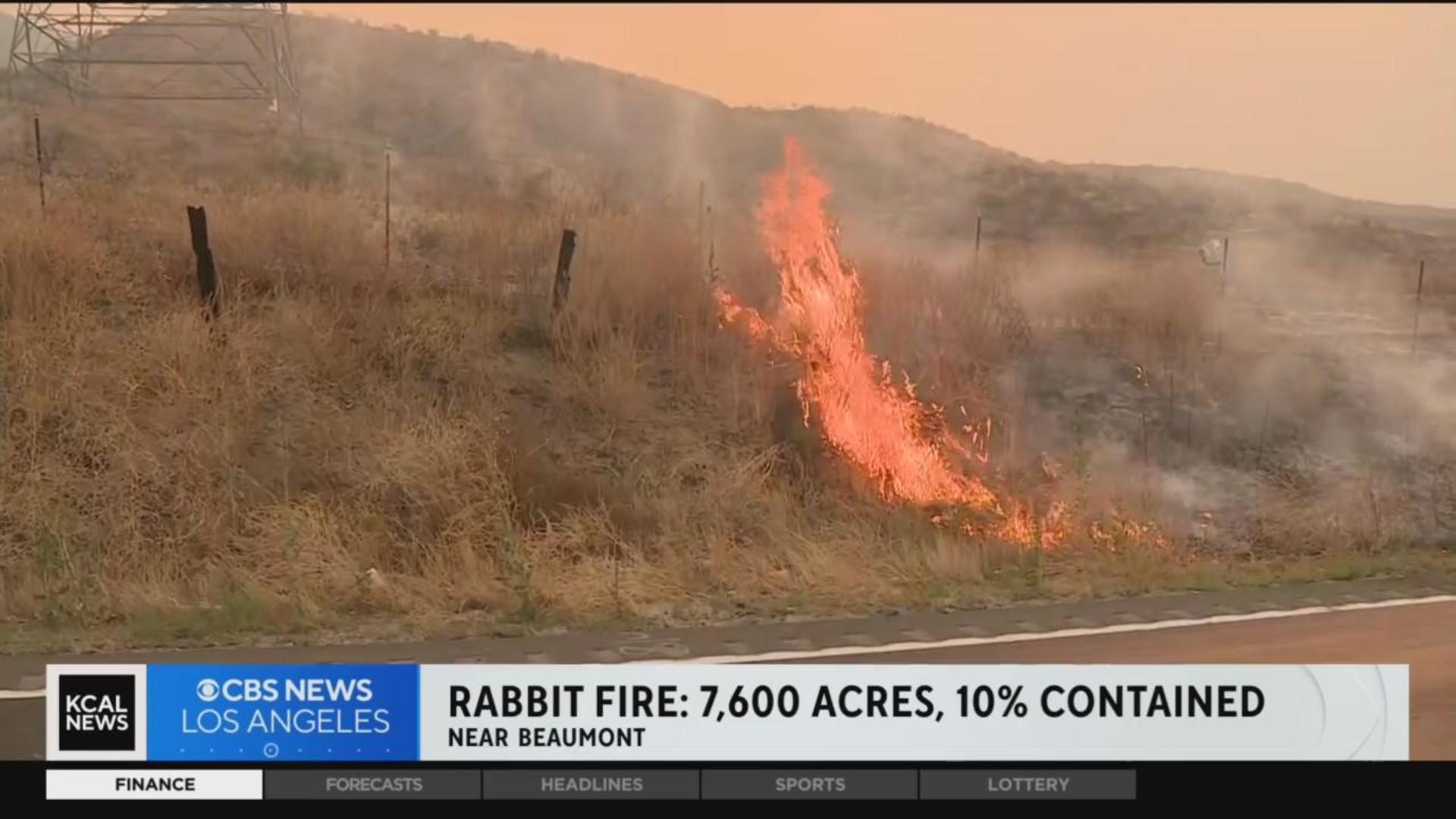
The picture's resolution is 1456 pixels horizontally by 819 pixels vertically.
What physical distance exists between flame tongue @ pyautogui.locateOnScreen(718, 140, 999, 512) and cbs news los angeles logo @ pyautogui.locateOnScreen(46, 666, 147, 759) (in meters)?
6.56

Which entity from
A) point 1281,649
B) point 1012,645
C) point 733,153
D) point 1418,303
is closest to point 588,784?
point 1012,645

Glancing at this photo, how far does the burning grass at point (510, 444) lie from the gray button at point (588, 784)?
2410 mm

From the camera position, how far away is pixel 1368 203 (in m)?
10.2

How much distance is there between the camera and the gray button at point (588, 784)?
3.67 metres

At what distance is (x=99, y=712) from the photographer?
12.4 ft

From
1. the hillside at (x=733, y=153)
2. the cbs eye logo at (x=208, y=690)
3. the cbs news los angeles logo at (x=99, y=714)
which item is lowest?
the cbs news los angeles logo at (x=99, y=714)

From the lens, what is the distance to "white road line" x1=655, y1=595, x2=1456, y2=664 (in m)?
5.28

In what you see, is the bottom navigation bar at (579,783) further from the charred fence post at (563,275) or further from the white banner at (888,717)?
the charred fence post at (563,275)

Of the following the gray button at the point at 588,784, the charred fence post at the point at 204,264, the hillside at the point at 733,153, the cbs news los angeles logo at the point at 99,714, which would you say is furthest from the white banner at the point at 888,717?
the charred fence post at the point at 204,264

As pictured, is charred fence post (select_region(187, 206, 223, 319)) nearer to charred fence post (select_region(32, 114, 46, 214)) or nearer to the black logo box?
charred fence post (select_region(32, 114, 46, 214))

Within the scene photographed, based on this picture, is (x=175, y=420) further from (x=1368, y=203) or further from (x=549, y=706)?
(x=1368, y=203)

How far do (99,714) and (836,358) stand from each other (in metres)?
7.62

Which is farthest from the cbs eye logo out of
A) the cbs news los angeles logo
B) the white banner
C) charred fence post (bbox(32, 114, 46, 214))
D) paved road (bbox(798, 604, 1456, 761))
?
charred fence post (bbox(32, 114, 46, 214))

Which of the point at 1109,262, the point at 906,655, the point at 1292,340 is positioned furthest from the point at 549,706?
the point at 1109,262
